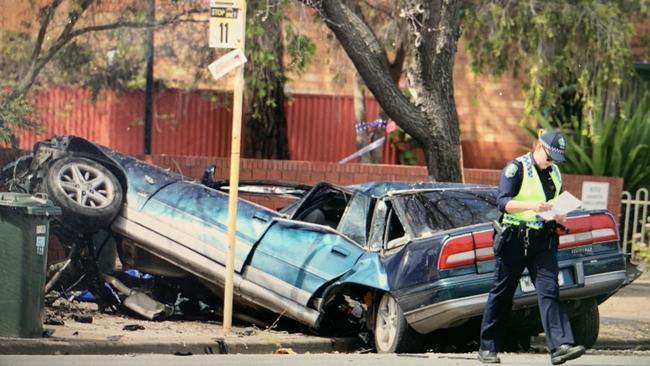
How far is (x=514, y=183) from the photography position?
296 inches

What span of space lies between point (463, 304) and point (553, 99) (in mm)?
9772

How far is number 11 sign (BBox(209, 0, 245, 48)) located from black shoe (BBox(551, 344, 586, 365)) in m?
3.69

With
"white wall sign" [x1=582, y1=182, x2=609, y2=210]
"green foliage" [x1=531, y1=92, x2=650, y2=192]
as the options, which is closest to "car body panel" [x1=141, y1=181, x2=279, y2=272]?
"white wall sign" [x1=582, y1=182, x2=609, y2=210]

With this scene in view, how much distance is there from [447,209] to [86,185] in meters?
3.46

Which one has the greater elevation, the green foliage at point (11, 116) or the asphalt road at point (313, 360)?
the green foliage at point (11, 116)

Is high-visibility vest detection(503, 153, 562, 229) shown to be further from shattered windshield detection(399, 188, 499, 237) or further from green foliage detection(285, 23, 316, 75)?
green foliage detection(285, 23, 316, 75)

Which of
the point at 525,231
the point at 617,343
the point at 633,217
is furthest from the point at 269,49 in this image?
the point at 525,231

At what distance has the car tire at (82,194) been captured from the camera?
401 inches

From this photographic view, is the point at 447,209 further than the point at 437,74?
No

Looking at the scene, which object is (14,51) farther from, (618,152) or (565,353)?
(565,353)

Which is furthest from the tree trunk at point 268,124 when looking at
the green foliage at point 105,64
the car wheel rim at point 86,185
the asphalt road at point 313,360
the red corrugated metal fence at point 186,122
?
the asphalt road at point 313,360

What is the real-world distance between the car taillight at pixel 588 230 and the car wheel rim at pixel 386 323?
4.32 feet

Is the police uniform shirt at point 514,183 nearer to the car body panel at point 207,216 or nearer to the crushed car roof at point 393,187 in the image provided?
Result: the crushed car roof at point 393,187

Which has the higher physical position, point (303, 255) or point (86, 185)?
point (86, 185)
